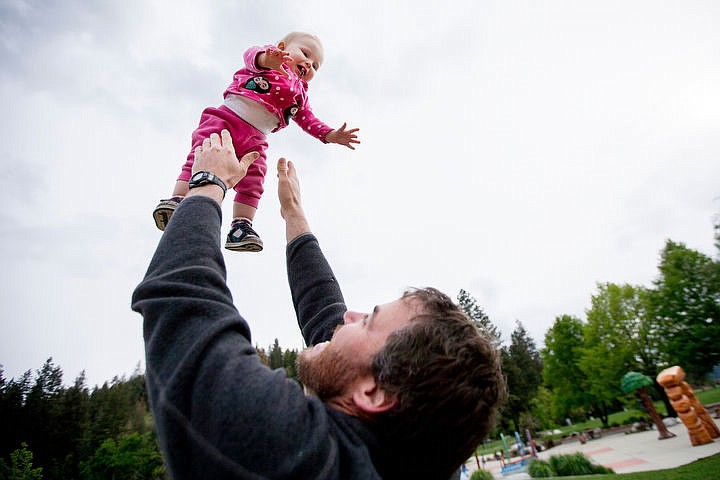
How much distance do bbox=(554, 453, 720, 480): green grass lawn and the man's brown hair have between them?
10.4m

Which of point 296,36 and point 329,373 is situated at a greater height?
point 296,36

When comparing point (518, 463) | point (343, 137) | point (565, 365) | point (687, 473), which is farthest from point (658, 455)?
point (565, 365)

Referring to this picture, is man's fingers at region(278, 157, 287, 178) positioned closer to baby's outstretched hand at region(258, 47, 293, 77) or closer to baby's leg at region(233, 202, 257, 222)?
baby's leg at region(233, 202, 257, 222)

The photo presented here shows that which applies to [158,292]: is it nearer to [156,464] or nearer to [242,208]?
[242,208]

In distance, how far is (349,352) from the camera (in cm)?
151

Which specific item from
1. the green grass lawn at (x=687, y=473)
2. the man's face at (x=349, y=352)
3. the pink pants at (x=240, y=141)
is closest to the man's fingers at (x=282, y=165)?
the pink pants at (x=240, y=141)

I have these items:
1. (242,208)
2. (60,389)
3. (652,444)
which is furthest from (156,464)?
(242,208)

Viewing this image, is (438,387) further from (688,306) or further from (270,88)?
(688,306)

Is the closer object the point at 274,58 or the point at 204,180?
the point at 204,180

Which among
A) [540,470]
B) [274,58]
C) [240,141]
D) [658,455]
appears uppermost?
[274,58]

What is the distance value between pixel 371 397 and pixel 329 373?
19 cm

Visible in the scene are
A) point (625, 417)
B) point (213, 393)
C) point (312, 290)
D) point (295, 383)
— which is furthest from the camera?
point (625, 417)

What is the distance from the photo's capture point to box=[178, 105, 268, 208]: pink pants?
2.63 meters

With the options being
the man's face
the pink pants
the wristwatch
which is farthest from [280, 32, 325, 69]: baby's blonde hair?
the man's face
